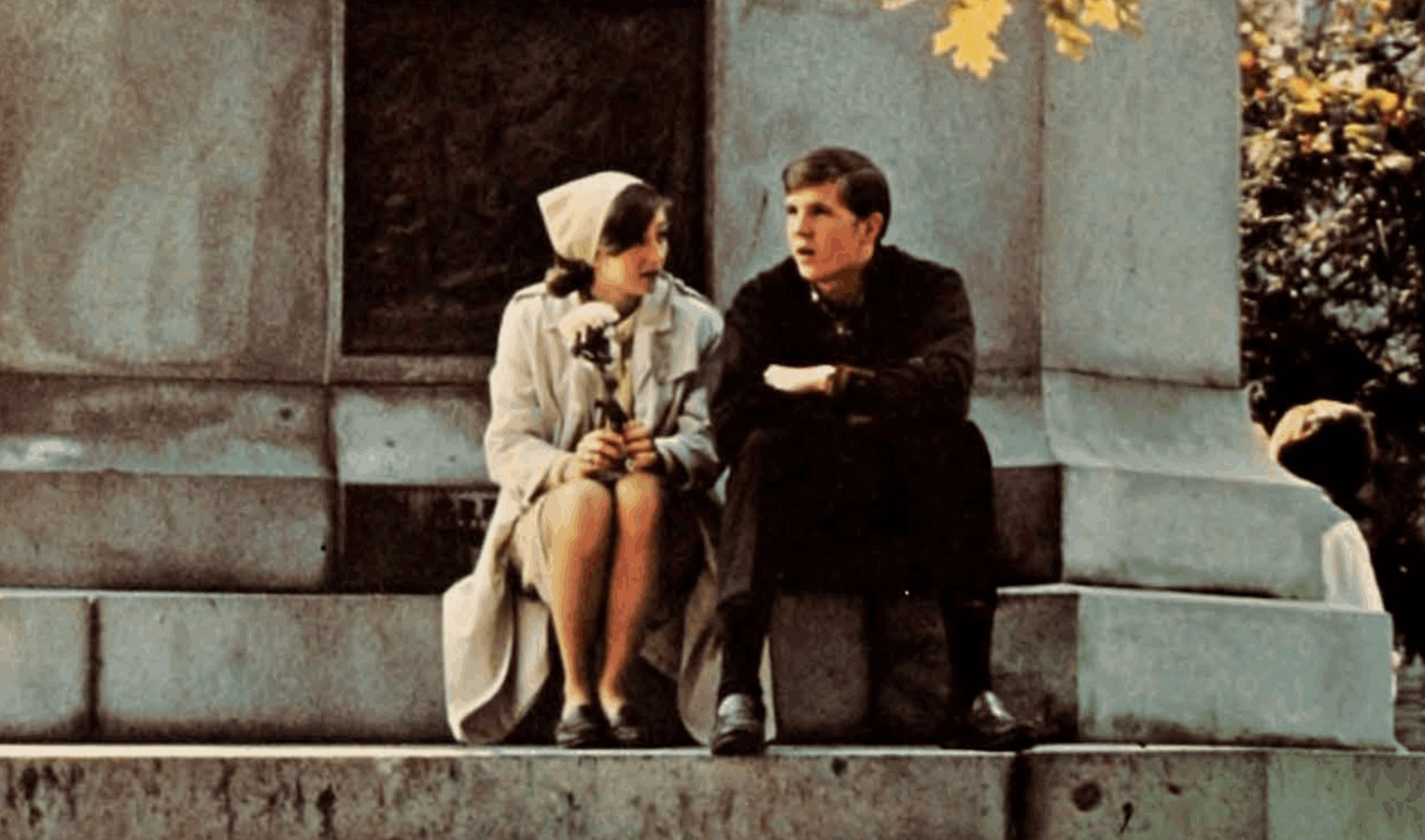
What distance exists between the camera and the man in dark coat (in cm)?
1068

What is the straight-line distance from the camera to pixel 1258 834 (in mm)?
11031

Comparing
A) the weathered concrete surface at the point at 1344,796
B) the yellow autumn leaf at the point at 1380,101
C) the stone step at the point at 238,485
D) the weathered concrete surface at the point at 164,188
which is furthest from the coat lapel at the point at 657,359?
the yellow autumn leaf at the point at 1380,101

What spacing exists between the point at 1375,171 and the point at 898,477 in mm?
8032

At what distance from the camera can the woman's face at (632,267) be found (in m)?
11.0

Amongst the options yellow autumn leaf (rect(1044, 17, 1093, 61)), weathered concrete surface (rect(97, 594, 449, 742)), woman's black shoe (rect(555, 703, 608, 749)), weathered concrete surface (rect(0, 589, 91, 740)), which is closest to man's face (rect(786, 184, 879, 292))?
yellow autumn leaf (rect(1044, 17, 1093, 61))

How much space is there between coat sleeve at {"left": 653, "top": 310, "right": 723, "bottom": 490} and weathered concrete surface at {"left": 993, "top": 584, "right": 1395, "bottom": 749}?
3.53ft

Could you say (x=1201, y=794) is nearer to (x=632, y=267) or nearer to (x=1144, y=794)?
(x=1144, y=794)

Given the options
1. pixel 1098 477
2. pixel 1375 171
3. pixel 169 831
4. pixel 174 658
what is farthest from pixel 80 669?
pixel 1375 171

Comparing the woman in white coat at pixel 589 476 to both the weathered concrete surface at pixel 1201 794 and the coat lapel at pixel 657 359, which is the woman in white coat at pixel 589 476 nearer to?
the coat lapel at pixel 657 359

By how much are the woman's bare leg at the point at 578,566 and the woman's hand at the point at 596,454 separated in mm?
37

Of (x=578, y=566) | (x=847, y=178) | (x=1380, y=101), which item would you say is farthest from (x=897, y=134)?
(x=1380, y=101)

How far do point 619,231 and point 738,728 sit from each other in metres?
1.36

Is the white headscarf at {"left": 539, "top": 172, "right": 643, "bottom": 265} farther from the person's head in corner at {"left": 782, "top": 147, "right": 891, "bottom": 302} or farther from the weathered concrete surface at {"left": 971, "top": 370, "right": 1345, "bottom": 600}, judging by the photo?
the weathered concrete surface at {"left": 971, "top": 370, "right": 1345, "bottom": 600}

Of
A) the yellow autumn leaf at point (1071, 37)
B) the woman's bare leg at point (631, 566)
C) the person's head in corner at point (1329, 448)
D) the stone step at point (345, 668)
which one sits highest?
the yellow autumn leaf at point (1071, 37)
